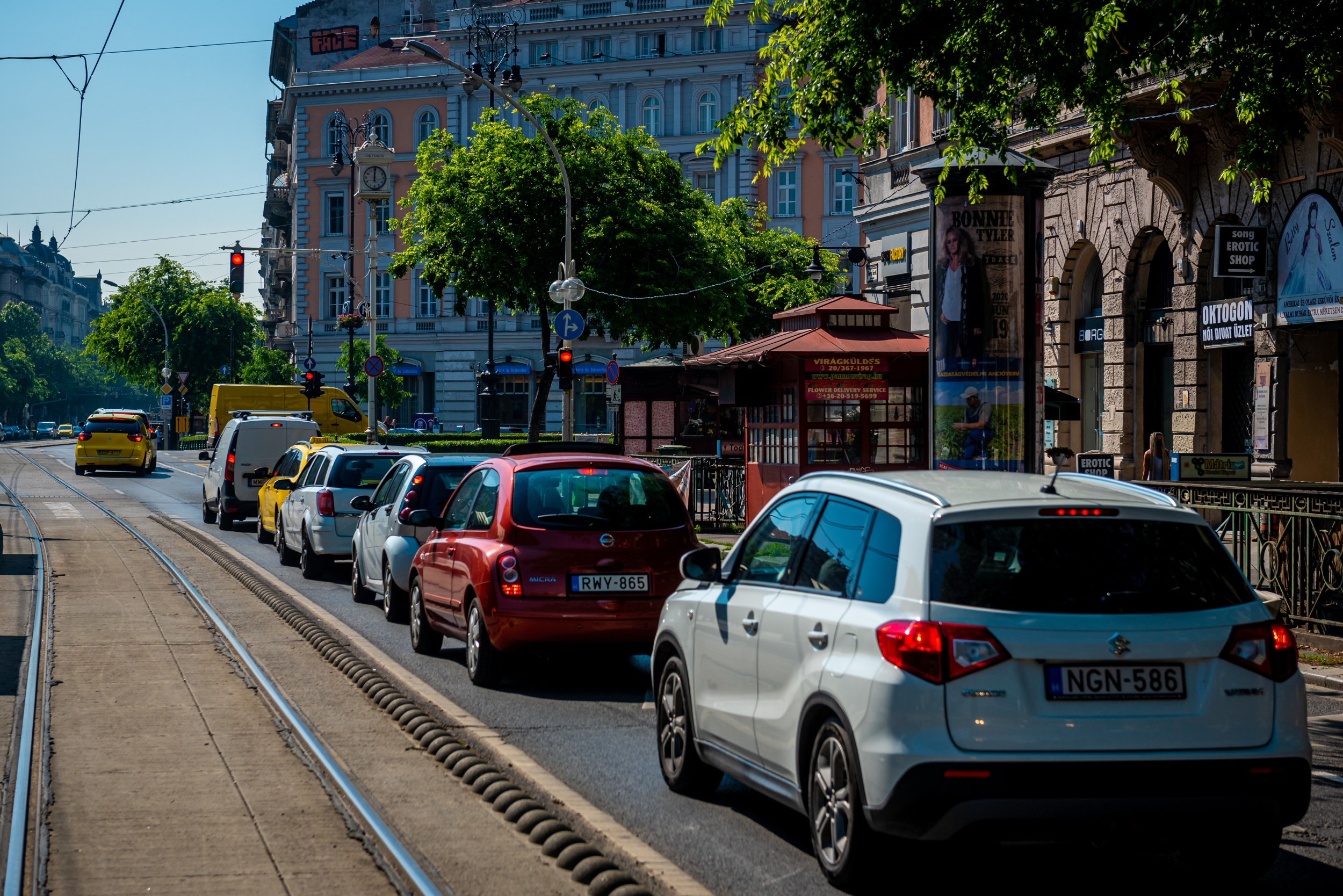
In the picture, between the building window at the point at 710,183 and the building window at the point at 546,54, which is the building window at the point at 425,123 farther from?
the building window at the point at 710,183

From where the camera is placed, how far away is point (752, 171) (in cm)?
6988

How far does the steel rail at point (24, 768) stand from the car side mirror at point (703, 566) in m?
2.83

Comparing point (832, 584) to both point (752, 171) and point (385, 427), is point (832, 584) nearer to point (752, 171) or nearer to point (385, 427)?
point (385, 427)

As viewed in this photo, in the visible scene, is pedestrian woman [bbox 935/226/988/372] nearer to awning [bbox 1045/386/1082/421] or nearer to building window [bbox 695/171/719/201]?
awning [bbox 1045/386/1082/421]

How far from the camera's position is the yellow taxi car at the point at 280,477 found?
843 inches

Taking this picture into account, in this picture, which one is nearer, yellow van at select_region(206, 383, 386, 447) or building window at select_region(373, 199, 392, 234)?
yellow van at select_region(206, 383, 386, 447)

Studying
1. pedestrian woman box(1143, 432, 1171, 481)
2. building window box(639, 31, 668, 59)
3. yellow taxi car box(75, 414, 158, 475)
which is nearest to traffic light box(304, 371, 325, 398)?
yellow taxi car box(75, 414, 158, 475)

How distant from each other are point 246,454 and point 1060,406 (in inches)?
529

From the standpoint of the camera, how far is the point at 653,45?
7056cm

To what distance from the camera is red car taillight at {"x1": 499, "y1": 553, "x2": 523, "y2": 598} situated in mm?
9984

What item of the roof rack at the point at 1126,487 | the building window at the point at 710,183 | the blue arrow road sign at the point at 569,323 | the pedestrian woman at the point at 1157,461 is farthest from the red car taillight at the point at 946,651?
the building window at the point at 710,183

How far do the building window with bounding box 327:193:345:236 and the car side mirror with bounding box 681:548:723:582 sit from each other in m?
72.2

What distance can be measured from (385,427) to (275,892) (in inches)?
2320

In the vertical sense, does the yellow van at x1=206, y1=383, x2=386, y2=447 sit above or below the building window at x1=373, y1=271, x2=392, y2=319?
below
